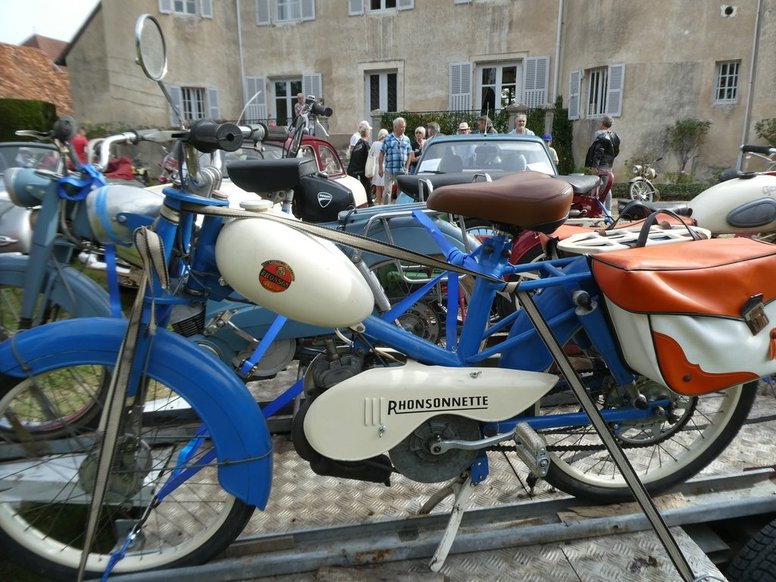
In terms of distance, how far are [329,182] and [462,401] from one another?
173cm

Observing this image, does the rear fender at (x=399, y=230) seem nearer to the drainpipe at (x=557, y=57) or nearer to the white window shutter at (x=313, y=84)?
the drainpipe at (x=557, y=57)

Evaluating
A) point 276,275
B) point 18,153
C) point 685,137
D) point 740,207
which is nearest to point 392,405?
point 276,275

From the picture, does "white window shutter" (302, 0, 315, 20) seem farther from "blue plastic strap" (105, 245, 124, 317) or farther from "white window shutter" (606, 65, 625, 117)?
"blue plastic strap" (105, 245, 124, 317)

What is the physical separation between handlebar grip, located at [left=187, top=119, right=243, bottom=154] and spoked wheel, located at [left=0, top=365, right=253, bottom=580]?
2.47 feet

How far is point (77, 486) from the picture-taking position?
1870 millimetres

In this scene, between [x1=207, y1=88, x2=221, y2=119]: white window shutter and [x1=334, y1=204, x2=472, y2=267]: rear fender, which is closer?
[x1=334, y1=204, x2=472, y2=267]: rear fender

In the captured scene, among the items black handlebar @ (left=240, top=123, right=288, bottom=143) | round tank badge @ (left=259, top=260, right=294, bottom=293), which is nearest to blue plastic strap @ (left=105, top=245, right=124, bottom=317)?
black handlebar @ (left=240, top=123, right=288, bottom=143)

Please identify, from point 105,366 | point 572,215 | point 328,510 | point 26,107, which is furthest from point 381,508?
point 26,107

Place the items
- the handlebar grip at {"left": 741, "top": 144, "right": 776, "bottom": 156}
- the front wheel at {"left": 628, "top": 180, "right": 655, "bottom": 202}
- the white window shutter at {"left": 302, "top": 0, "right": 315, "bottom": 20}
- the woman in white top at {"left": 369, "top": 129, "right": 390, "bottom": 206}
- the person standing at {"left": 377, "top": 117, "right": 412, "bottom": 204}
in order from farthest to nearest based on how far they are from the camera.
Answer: the white window shutter at {"left": 302, "top": 0, "right": 315, "bottom": 20} → the front wheel at {"left": 628, "top": 180, "right": 655, "bottom": 202} → the woman in white top at {"left": 369, "top": 129, "right": 390, "bottom": 206} → the person standing at {"left": 377, "top": 117, "right": 412, "bottom": 204} → the handlebar grip at {"left": 741, "top": 144, "right": 776, "bottom": 156}

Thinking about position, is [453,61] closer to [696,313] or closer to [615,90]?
[615,90]

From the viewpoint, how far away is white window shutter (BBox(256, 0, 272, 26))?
1920 cm

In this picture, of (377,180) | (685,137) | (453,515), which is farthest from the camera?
(685,137)

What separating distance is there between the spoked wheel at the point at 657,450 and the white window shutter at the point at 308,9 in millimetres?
19359

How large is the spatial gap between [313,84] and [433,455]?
18976 mm
